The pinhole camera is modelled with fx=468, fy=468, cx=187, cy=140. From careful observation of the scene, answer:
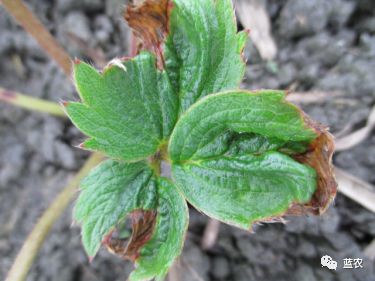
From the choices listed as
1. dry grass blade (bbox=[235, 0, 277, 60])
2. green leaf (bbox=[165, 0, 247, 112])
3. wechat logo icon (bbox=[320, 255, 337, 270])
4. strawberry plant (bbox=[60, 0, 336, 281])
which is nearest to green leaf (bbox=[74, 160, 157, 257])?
strawberry plant (bbox=[60, 0, 336, 281])

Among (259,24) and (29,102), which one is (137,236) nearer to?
(29,102)

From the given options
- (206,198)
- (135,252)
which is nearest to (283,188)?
(206,198)

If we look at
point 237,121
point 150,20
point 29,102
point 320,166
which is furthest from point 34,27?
point 320,166

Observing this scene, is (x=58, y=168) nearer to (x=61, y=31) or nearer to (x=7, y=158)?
(x=7, y=158)

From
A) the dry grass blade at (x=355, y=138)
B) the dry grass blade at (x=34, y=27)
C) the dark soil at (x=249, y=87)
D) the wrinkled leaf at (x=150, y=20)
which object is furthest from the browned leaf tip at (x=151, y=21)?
the dry grass blade at (x=355, y=138)

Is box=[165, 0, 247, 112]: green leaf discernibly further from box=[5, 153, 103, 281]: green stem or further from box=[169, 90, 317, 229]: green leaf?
box=[5, 153, 103, 281]: green stem

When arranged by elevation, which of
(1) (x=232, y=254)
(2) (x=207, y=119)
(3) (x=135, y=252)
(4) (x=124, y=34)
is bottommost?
(1) (x=232, y=254)

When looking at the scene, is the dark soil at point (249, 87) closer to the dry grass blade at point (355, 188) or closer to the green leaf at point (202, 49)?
the dry grass blade at point (355, 188)
